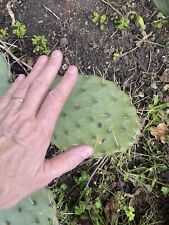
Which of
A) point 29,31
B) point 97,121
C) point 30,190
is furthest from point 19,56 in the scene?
point 30,190

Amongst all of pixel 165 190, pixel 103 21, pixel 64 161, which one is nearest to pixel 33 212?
pixel 64 161

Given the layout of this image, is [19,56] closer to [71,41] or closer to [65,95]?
[71,41]

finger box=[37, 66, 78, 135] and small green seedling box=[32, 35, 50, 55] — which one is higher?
finger box=[37, 66, 78, 135]

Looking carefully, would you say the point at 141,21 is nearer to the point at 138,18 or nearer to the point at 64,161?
the point at 138,18

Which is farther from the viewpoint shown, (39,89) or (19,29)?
(19,29)

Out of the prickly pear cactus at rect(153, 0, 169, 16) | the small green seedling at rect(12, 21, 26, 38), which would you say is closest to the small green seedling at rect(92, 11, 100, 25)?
the small green seedling at rect(12, 21, 26, 38)

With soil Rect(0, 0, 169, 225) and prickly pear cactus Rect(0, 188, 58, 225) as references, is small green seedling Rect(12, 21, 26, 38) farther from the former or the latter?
prickly pear cactus Rect(0, 188, 58, 225)

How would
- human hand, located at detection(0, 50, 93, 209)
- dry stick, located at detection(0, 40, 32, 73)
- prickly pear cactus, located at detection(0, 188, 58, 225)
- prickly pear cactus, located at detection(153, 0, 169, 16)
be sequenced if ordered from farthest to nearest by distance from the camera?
1. dry stick, located at detection(0, 40, 32, 73)
2. prickly pear cactus, located at detection(153, 0, 169, 16)
3. prickly pear cactus, located at detection(0, 188, 58, 225)
4. human hand, located at detection(0, 50, 93, 209)
